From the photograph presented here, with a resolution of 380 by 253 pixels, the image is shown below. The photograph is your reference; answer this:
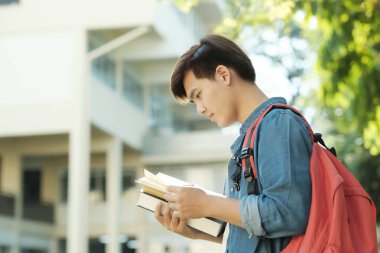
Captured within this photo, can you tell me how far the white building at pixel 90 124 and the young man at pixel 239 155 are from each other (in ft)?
64.4

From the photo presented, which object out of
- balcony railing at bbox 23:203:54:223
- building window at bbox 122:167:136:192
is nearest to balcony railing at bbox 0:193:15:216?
balcony railing at bbox 23:203:54:223

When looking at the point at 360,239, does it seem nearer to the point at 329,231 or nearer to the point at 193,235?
the point at 329,231

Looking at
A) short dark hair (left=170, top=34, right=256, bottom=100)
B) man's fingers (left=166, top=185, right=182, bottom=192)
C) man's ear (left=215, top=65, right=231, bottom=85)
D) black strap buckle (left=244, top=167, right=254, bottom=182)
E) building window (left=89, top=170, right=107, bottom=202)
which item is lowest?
man's fingers (left=166, top=185, right=182, bottom=192)

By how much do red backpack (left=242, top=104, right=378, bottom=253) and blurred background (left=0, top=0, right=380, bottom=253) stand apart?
8.93 m

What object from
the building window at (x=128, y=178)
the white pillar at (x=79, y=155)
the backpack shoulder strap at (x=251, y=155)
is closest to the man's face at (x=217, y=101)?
the backpack shoulder strap at (x=251, y=155)

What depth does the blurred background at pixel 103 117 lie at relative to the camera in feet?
72.4

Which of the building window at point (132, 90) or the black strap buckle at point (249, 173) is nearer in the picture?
the black strap buckle at point (249, 173)

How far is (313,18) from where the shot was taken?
8.02 meters

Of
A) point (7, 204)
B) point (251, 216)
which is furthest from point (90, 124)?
point (251, 216)

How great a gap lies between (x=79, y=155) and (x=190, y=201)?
20.3 metres

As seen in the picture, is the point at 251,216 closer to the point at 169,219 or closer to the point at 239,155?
the point at 239,155

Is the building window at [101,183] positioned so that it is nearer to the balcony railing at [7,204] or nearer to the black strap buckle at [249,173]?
the balcony railing at [7,204]

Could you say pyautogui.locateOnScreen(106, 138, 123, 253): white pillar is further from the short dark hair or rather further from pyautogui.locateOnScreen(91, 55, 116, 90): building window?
the short dark hair

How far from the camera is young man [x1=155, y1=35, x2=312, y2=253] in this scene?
227 centimetres
